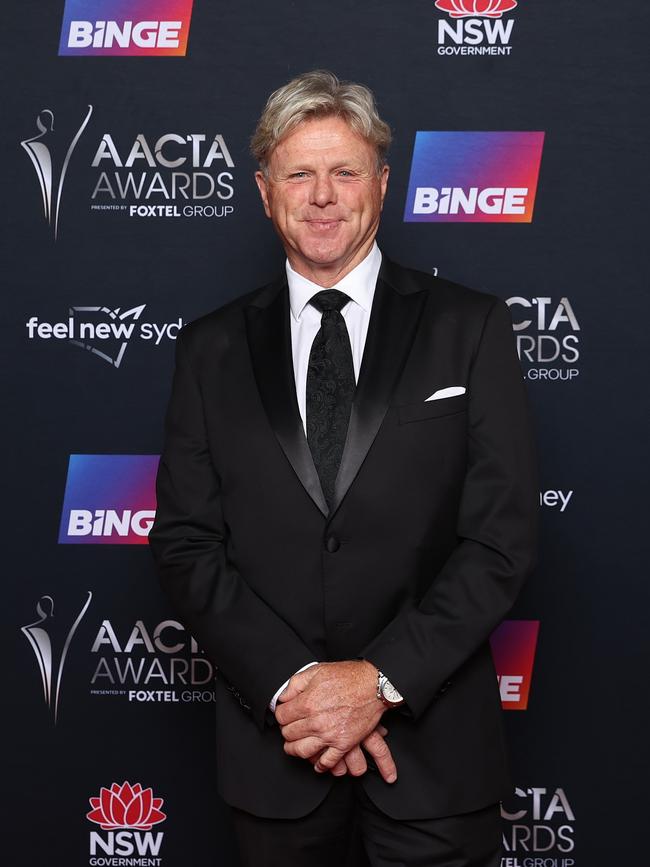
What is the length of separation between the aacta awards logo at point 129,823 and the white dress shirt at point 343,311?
5.06 feet

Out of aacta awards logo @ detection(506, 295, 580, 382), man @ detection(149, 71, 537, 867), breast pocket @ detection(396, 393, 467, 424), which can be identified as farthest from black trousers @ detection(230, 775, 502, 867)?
aacta awards logo @ detection(506, 295, 580, 382)

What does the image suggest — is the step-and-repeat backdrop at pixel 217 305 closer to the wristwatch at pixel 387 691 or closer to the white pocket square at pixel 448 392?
the white pocket square at pixel 448 392

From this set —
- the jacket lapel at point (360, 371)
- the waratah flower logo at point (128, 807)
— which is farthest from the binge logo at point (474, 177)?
→ the waratah flower logo at point (128, 807)

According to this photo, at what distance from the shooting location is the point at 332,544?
67.7 inches

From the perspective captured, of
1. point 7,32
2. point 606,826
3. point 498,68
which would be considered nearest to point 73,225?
point 7,32

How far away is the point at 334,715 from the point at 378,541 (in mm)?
287

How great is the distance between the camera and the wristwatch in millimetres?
1634

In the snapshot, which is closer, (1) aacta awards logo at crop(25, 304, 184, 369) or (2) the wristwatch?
(2) the wristwatch

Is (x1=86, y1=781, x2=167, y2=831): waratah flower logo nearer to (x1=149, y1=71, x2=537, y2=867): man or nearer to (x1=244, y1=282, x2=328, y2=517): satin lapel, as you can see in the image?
(x1=149, y1=71, x2=537, y2=867): man

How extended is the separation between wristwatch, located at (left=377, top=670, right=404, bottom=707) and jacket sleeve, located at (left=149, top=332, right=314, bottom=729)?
129 mm

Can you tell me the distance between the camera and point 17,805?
A: 9.39 ft

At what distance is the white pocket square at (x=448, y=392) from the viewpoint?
1742 mm

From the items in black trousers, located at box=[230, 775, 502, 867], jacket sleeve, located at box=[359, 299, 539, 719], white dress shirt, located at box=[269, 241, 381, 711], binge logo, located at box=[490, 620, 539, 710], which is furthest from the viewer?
binge logo, located at box=[490, 620, 539, 710]

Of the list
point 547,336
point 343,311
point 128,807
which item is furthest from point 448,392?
point 128,807
